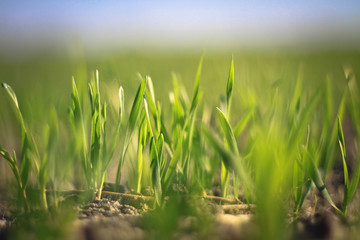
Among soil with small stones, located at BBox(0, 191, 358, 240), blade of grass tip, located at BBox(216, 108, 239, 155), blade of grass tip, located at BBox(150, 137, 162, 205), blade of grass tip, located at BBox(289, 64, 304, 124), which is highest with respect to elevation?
blade of grass tip, located at BBox(289, 64, 304, 124)

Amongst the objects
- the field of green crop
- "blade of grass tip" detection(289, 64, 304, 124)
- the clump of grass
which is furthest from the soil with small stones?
"blade of grass tip" detection(289, 64, 304, 124)

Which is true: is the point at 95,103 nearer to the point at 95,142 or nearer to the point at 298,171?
the point at 95,142

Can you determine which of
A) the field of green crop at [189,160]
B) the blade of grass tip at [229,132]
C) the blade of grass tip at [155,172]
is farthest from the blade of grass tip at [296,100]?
the blade of grass tip at [155,172]

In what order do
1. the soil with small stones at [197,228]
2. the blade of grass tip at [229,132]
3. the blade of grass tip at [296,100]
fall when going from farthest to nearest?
the blade of grass tip at [296,100] < the blade of grass tip at [229,132] < the soil with small stones at [197,228]

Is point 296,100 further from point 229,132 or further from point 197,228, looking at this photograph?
point 197,228

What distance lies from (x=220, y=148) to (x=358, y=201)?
1.81 ft

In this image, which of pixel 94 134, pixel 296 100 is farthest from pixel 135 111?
pixel 296 100

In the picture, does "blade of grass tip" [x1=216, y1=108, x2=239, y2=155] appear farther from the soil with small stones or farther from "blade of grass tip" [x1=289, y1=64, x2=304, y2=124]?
"blade of grass tip" [x1=289, y1=64, x2=304, y2=124]

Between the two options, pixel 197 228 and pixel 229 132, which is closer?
pixel 197 228

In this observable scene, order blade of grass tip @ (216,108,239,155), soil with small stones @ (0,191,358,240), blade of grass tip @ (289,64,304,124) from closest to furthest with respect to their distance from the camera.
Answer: soil with small stones @ (0,191,358,240) → blade of grass tip @ (216,108,239,155) → blade of grass tip @ (289,64,304,124)

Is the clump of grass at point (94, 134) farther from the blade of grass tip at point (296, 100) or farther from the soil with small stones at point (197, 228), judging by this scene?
the blade of grass tip at point (296, 100)

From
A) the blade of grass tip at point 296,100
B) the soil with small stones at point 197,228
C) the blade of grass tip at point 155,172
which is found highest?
the blade of grass tip at point 296,100

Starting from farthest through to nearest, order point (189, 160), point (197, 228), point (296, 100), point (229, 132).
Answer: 1. point (296, 100)
2. point (189, 160)
3. point (229, 132)
4. point (197, 228)

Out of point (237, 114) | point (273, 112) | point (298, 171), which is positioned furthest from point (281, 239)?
point (237, 114)
